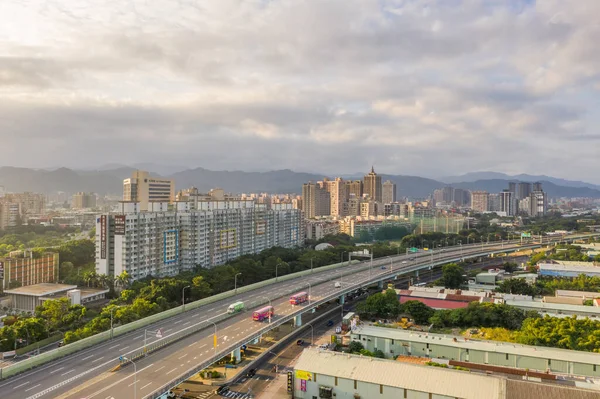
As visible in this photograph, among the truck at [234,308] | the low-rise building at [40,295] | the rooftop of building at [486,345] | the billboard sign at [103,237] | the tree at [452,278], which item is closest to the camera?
the rooftop of building at [486,345]

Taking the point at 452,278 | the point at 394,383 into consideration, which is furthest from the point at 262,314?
the point at 452,278

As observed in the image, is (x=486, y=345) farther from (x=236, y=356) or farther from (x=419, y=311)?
(x=236, y=356)

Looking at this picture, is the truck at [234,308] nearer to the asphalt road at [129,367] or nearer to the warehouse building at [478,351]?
the asphalt road at [129,367]

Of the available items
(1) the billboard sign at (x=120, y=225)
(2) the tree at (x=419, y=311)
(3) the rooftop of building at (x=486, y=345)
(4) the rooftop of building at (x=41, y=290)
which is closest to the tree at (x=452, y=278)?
(2) the tree at (x=419, y=311)

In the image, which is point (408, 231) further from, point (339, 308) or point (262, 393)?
point (262, 393)

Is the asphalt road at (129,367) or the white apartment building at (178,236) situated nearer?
the asphalt road at (129,367)

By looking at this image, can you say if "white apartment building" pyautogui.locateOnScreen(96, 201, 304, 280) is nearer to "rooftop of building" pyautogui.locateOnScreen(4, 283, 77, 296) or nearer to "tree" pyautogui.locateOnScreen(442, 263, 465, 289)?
Answer: "rooftop of building" pyautogui.locateOnScreen(4, 283, 77, 296)

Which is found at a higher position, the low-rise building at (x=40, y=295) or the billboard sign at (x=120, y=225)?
the billboard sign at (x=120, y=225)
